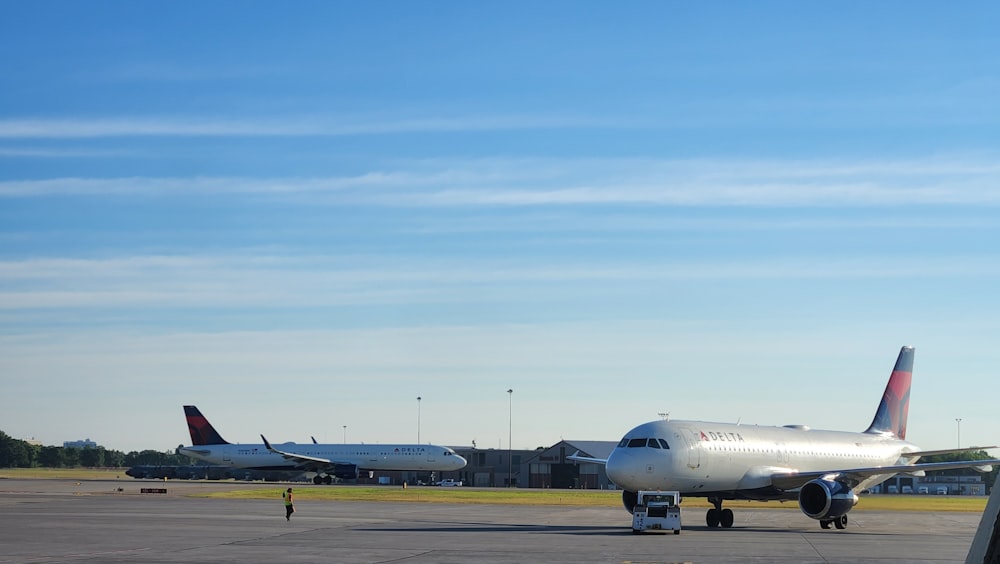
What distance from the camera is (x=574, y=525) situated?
4919cm

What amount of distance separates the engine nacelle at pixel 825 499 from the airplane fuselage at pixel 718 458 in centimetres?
285

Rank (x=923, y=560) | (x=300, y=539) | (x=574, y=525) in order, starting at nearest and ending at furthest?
(x=923, y=560) → (x=300, y=539) → (x=574, y=525)

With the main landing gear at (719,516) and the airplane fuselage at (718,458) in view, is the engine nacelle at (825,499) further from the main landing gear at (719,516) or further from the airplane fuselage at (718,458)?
the main landing gear at (719,516)

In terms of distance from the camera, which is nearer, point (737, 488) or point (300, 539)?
point (300, 539)

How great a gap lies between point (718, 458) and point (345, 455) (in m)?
84.1

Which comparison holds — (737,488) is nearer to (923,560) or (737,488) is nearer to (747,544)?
(747,544)

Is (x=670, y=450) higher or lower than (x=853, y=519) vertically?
higher

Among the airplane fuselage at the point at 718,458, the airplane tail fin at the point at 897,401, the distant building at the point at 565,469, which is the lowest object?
the distant building at the point at 565,469

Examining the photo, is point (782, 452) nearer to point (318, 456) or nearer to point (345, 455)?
point (345, 455)

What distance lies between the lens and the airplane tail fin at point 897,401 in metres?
69.4

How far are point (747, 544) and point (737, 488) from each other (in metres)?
12.0

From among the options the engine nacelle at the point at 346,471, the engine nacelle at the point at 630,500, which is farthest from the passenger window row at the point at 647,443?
the engine nacelle at the point at 346,471

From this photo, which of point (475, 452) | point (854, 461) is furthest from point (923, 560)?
point (475, 452)

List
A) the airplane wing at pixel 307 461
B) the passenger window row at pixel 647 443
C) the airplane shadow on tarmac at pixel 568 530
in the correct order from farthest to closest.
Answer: the airplane wing at pixel 307 461 → the passenger window row at pixel 647 443 → the airplane shadow on tarmac at pixel 568 530
